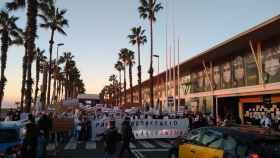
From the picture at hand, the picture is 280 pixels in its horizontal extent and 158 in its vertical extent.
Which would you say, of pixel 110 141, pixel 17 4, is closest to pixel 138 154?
pixel 110 141

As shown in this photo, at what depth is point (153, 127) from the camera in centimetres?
2384

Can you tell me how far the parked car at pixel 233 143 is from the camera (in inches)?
300

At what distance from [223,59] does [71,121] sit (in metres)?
20.3

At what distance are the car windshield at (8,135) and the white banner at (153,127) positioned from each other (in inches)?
445

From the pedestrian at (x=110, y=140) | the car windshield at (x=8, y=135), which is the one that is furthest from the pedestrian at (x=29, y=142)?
the pedestrian at (x=110, y=140)

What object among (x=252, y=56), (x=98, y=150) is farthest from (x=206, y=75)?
(x=98, y=150)

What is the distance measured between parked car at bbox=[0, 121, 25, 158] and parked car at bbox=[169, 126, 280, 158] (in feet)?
17.8

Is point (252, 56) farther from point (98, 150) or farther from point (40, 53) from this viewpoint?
point (40, 53)

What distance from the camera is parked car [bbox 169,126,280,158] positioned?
7617 mm

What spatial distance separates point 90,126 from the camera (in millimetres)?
23453

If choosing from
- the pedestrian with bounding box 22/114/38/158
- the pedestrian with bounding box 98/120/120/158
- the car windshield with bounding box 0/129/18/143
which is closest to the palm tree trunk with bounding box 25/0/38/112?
the car windshield with bounding box 0/129/18/143

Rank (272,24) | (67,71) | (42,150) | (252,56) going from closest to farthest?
(42,150) < (272,24) < (252,56) < (67,71)

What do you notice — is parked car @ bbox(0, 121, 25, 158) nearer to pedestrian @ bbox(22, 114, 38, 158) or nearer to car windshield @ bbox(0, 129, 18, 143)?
car windshield @ bbox(0, 129, 18, 143)

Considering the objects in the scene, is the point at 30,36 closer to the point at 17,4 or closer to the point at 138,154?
the point at 17,4
